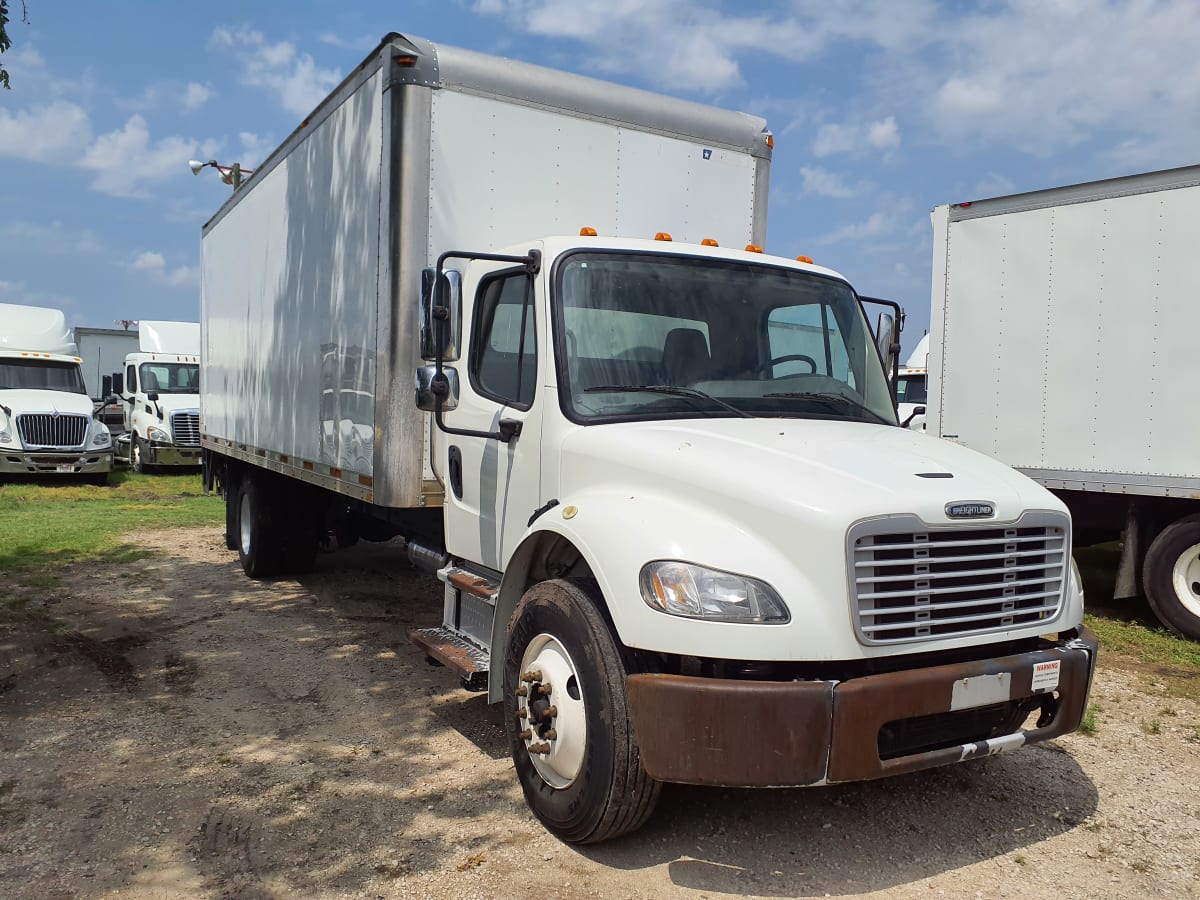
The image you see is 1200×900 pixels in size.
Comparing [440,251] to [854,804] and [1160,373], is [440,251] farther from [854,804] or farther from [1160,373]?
[1160,373]

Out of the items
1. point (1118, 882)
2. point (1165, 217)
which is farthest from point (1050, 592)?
point (1165, 217)

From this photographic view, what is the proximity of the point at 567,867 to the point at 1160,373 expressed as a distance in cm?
618

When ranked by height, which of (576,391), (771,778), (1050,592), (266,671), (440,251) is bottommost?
(266,671)

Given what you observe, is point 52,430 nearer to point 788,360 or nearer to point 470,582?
point 470,582

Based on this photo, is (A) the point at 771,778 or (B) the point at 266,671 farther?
(B) the point at 266,671

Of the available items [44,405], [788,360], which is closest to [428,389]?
[788,360]

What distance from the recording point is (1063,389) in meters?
8.05

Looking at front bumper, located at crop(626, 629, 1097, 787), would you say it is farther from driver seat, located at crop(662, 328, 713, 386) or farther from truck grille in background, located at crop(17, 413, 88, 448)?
truck grille in background, located at crop(17, 413, 88, 448)

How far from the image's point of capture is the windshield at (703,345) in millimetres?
4293

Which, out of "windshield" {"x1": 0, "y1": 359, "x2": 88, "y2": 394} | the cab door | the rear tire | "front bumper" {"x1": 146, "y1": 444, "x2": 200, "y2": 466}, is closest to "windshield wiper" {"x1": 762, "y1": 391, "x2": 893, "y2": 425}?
the cab door

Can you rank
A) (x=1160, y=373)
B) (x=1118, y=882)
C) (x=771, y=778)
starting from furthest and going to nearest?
1. (x=1160, y=373)
2. (x=1118, y=882)
3. (x=771, y=778)

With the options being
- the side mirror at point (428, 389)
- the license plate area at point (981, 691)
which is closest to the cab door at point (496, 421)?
the side mirror at point (428, 389)

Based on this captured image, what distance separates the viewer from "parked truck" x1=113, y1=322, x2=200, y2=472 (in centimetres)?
2005

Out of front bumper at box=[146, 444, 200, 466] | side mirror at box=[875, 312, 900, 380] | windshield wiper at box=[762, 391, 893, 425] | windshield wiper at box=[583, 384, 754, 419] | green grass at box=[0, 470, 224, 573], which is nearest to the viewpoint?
windshield wiper at box=[583, 384, 754, 419]
